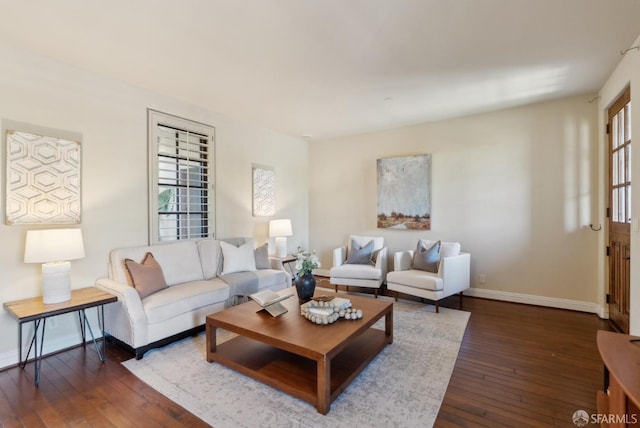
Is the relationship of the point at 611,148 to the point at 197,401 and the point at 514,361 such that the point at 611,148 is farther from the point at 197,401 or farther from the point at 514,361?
the point at 197,401

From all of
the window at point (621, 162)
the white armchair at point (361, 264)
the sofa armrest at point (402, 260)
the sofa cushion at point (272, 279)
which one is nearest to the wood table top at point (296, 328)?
the sofa cushion at point (272, 279)

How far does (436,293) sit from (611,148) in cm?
251

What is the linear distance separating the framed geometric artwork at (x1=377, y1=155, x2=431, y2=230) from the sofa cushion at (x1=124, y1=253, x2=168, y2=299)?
11.4 feet

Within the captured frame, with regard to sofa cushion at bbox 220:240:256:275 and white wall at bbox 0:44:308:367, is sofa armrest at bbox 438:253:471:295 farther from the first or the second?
white wall at bbox 0:44:308:367

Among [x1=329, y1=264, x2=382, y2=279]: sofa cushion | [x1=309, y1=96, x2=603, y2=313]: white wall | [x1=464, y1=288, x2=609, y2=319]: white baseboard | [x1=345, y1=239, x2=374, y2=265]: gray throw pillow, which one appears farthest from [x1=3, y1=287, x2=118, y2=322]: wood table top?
[x1=464, y1=288, x2=609, y2=319]: white baseboard

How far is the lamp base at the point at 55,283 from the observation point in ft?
8.09

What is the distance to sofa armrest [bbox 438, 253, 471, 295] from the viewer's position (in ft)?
12.2

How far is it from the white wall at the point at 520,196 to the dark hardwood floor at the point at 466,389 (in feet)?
3.64

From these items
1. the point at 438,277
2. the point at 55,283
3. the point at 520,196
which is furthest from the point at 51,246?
the point at 520,196

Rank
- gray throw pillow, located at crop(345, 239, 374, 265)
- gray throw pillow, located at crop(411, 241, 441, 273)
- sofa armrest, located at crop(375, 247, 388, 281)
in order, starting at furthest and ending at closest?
gray throw pillow, located at crop(345, 239, 374, 265), sofa armrest, located at crop(375, 247, 388, 281), gray throw pillow, located at crop(411, 241, 441, 273)

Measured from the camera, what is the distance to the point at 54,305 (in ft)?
8.00

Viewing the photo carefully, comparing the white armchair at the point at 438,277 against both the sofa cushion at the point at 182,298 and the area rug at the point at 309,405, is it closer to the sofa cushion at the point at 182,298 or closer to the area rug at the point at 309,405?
the area rug at the point at 309,405

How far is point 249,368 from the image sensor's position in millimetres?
2297

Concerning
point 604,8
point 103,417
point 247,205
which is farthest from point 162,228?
point 604,8
